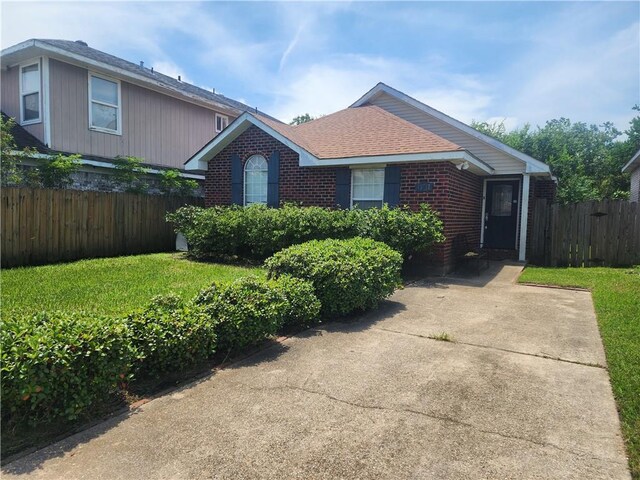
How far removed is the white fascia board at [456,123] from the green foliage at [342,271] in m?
6.79

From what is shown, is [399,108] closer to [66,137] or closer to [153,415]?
[66,137]

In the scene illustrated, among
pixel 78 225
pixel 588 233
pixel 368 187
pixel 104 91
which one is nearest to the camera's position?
pixel 78 225

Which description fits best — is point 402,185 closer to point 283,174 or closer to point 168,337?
point 283,174

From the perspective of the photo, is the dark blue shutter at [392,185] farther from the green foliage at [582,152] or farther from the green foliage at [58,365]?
the green foliage at [582,152]

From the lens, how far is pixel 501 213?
45.0ft

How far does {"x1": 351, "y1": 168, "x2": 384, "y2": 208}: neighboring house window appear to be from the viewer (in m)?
10.9

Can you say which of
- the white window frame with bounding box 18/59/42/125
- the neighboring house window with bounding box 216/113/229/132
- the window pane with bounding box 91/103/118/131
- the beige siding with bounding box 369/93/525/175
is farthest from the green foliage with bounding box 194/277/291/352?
the neighboring house window with bounding box 216/113/229/132

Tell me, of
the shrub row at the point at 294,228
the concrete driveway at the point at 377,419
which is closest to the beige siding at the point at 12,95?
the shrub row at the point at 294,228

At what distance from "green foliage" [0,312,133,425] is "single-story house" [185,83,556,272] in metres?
8.09

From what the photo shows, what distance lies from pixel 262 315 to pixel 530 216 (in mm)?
11767

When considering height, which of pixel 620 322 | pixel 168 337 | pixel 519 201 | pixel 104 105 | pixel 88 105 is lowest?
pixel 620 322

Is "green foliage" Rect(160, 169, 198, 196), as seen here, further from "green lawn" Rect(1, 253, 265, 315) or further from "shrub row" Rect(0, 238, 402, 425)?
"shrub row" Rect(0, 238, 402, 425)

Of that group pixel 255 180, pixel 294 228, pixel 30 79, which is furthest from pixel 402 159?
pixel 30 79

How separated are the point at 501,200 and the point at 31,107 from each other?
14.8m
